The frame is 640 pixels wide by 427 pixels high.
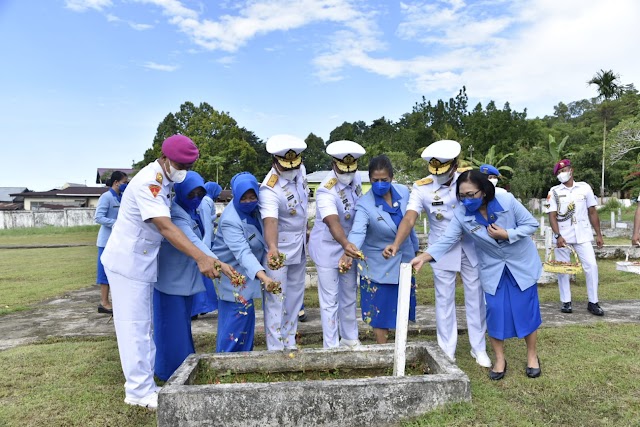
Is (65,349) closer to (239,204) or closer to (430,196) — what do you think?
(239,204)

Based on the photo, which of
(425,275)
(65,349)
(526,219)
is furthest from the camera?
(425,275)

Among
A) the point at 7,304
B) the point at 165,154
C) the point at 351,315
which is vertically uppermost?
the point at 165,154

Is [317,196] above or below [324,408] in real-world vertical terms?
above

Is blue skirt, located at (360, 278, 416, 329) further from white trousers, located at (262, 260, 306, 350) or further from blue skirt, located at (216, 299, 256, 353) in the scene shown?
blue skirt, located at (216, 299, 256, 353)

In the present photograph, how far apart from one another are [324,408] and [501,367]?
177cm

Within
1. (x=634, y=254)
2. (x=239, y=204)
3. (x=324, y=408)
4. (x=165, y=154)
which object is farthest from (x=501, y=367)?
(x=634, y=254)

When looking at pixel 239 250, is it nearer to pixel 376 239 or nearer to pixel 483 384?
pixel 376 239

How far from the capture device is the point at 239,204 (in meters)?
4.00

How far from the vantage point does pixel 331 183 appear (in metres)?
4.46

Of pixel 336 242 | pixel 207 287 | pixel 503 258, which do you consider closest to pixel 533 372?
pixel 503 258

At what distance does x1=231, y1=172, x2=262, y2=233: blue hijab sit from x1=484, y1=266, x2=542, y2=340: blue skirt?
2.04 metres

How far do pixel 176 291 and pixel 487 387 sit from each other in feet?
8.27

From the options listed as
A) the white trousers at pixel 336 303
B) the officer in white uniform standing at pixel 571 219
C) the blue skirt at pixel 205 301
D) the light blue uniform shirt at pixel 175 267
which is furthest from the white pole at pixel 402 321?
the officer in white uniform standing at pixel 571 219

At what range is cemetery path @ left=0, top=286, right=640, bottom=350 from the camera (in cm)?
550
